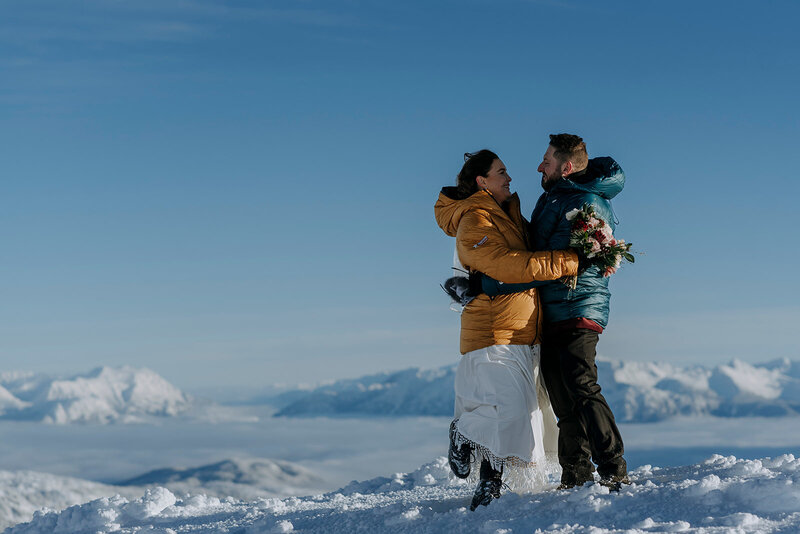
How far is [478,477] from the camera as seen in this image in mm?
6836

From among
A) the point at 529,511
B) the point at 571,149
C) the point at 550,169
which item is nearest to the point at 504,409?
the point at 529,511

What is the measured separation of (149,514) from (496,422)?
510cm

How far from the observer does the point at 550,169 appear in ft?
21.2

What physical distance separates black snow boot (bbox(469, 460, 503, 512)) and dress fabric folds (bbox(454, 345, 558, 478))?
0.24 ft

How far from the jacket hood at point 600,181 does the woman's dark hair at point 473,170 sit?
25.0 inches

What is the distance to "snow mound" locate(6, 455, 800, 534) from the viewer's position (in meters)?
5.61

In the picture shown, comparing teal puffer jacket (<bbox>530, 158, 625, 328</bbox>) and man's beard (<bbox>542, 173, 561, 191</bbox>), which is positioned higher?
man's beard (<bbox>542, 173, 561, 191</bbox>)

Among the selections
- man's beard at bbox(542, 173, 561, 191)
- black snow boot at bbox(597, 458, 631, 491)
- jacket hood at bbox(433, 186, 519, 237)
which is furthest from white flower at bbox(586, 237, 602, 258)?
black snow boot at bbox(597, 458, 631, 491)

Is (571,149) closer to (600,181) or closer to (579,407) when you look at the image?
(600,181)

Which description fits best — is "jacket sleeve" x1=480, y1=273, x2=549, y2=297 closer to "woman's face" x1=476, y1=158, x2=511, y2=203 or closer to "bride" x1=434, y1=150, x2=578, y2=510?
"bride" x1=434, y1=150, x2=578, y2=510

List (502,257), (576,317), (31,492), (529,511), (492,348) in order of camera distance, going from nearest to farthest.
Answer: (502,257)
(529,511)
(576,317)
(492,348)
(31,492)

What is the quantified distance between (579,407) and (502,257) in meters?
1.54

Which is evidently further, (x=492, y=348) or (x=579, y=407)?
(x=492, y=348)

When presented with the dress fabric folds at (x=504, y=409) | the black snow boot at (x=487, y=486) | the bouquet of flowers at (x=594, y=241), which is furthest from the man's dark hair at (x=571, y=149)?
the black snow boot at (x=487, y=486)
